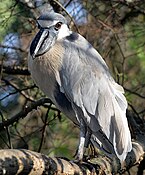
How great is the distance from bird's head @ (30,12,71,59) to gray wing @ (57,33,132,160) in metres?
0.09

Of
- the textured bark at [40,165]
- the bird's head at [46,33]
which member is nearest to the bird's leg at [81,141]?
the textured bark at [40,165]

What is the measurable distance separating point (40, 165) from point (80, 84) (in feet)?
3.17

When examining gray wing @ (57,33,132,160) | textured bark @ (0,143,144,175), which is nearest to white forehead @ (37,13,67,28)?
gray wing @ (57,33,132,160)

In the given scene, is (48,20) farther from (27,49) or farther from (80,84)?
(27,49)

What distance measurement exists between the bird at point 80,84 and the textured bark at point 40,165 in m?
0.27

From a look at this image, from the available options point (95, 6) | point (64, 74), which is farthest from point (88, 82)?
point (95, 6)

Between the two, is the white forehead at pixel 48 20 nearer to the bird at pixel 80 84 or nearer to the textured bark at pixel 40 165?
the bird at pixel 80 84

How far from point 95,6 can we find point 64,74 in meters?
1.04

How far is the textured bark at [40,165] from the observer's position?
1730 mm

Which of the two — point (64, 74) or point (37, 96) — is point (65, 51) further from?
point (37, 96)

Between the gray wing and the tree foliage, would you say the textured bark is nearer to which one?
the gray wing

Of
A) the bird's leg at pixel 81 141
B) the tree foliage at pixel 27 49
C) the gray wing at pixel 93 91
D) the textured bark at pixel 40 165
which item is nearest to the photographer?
the textured bark at pixel 40 165

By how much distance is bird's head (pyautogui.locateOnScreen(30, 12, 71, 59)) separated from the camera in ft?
8.75

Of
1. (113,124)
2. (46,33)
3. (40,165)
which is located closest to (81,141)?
(113,124)
